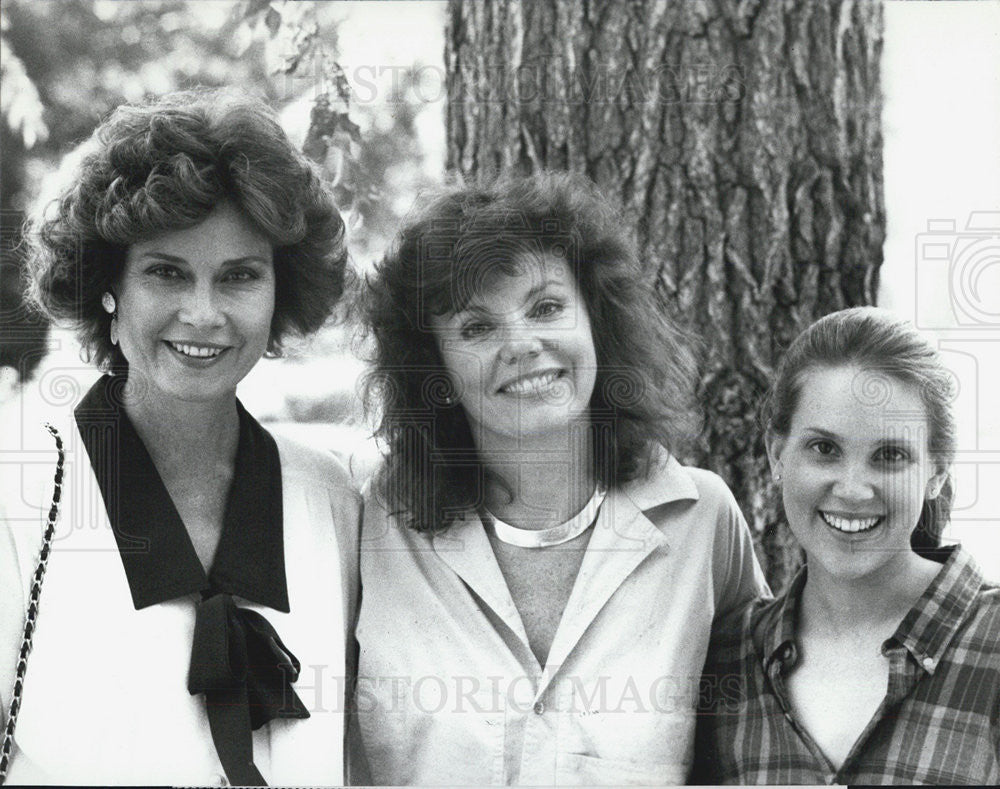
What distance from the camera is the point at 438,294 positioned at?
3.11m

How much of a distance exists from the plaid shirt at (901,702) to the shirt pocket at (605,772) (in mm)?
157

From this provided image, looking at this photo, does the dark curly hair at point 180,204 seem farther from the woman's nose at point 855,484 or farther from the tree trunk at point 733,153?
the woman's nose at point 855,484

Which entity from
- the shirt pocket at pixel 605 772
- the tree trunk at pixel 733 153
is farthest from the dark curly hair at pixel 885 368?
the shirt pocket at pixel 605 772

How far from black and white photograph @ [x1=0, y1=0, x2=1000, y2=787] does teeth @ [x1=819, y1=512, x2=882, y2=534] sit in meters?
0.01

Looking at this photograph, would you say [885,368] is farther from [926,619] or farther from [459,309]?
[459,309]

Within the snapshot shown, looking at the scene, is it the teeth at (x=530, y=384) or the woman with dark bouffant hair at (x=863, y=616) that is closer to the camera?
the woman with dark bouffant hair at (x=863, y=616)

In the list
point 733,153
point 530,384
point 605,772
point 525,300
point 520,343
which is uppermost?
point 733,153

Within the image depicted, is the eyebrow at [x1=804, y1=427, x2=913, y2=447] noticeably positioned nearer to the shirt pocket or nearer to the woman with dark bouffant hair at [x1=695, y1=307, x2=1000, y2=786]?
the woman with dark bouffant hair at [x1=695, y1=307, x2=1000, y2=786]

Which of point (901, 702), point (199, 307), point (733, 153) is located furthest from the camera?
point (733, 153)

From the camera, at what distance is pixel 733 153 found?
3.29 m

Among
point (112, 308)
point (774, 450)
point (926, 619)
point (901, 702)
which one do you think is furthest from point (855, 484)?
point (112, 308)

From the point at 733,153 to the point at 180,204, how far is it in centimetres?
143

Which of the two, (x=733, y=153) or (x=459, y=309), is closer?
(x=459, y=309)

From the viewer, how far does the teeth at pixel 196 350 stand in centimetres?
305
